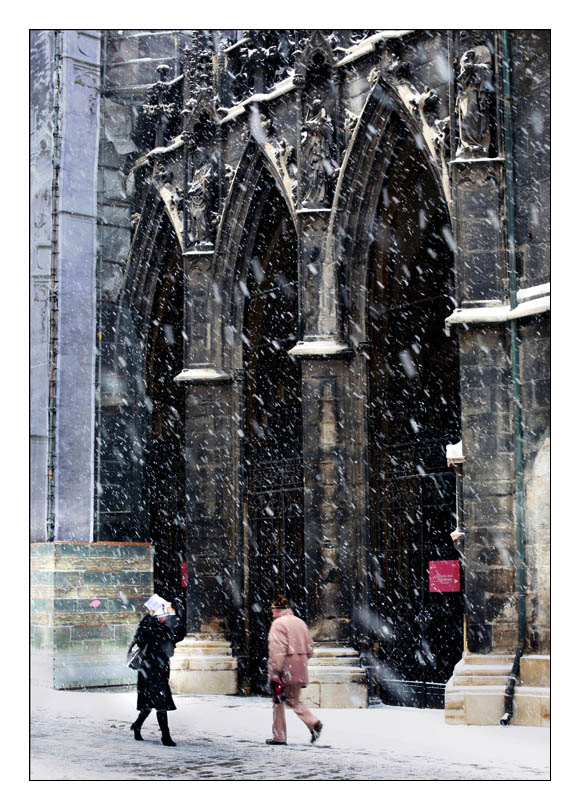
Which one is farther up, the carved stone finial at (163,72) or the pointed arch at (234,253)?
the carved stone finial at (163,72)

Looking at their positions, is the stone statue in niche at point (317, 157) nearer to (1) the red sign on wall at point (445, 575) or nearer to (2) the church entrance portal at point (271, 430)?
(2) the church entrance portal at point (271, 430)

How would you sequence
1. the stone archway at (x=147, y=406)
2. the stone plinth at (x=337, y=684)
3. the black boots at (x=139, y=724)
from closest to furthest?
the black boots at (x=139, y=724), the stone plinth at (x=337, y=684), the stone archway at (x=147, y=406)

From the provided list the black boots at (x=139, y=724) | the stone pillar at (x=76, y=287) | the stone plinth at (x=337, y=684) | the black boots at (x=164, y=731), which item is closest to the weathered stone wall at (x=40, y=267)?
the stone pillar at (x=76, y=287)

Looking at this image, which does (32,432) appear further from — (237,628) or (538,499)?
(538,499)

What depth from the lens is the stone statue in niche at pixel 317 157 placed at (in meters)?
15.2

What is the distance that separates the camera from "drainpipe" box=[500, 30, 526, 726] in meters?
12.1

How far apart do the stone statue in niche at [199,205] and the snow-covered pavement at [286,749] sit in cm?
639

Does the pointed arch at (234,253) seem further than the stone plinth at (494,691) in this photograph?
Yes

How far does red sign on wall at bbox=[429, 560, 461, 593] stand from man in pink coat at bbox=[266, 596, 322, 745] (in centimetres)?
341

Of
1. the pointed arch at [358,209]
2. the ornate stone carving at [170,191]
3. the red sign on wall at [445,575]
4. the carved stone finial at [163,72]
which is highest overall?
the carved stone finial at [163,72]

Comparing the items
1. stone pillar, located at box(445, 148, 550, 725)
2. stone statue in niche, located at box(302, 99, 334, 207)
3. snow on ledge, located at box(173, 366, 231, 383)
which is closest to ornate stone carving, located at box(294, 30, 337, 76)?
stone statue in niche, located at box(302, 99, 334, 207)

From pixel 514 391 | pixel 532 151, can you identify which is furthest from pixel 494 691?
pixel 532 151

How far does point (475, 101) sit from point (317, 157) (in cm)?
290

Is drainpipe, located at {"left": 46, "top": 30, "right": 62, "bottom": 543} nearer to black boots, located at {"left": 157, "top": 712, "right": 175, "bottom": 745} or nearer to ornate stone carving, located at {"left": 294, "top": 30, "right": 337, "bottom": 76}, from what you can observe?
ornate stone carving, located at {"left": 294, "top": 30, "right": 337, "bottom": 76}
